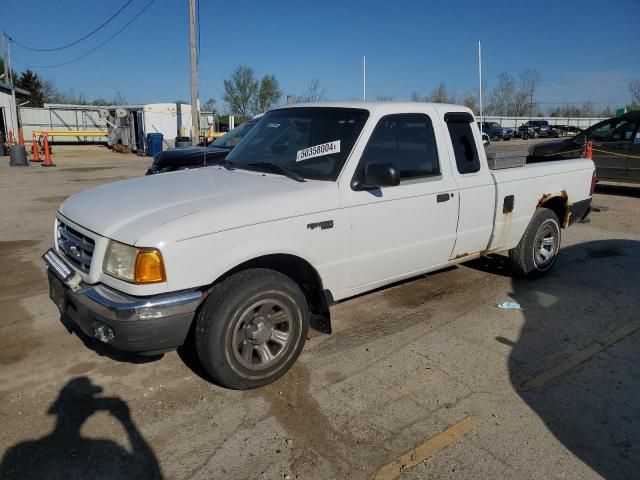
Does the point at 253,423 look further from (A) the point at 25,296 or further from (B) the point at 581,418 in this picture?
(A) the point at 25,296

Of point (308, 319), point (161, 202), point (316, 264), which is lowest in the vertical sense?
point (308, 319)

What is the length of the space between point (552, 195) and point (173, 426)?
4.61 m

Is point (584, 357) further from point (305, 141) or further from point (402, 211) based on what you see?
point (305, 141)

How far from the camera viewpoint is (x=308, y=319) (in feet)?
12.0

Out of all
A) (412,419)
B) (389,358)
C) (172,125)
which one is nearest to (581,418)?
(412,419)

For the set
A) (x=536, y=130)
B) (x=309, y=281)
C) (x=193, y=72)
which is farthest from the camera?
(x=536, y=130)

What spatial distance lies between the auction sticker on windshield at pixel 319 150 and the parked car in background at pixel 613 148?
905 cm

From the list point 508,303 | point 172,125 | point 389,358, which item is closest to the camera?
point 389,358

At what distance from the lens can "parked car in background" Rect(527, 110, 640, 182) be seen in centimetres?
1170

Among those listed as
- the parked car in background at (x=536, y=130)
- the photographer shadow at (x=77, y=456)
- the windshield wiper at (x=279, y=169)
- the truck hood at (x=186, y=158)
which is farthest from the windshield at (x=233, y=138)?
the parked car in background at (x=536, y=130)

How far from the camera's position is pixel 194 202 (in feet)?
10.8

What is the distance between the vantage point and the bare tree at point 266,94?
162 feet

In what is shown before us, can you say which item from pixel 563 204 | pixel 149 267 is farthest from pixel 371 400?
pixel 563 204

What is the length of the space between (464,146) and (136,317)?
3247 mm
